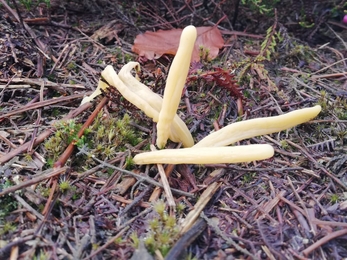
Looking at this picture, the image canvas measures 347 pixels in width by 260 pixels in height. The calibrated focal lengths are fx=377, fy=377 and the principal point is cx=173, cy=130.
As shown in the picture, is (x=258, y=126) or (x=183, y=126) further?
(x=183, y=126)

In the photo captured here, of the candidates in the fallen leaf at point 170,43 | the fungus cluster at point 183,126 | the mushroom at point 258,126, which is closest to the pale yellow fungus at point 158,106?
the fungus cluster at point 183,126

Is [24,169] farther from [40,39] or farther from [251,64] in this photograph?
[251,64]

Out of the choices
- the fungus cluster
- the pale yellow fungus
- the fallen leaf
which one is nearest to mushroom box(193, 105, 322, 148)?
the fungus cluster

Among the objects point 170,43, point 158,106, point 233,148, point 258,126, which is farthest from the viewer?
point 170,43

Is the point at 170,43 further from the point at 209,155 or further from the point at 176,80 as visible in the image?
the point at 209,155

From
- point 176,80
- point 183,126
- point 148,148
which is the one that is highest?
point 176,80

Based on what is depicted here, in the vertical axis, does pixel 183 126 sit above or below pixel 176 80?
below

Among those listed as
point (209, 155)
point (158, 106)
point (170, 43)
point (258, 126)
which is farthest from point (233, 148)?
point (170, 43)
